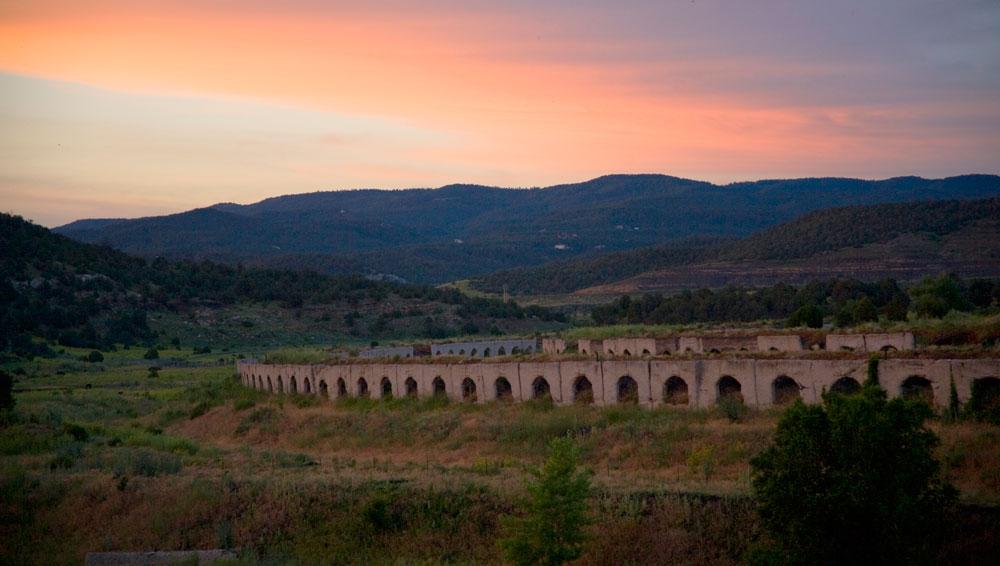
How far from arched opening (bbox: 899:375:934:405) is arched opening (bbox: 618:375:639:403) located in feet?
21.8

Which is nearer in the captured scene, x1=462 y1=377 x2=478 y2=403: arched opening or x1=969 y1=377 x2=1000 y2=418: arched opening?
x1=969 y1=377 x2=1000 y2=418: arched opening

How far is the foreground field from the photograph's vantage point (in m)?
15.6

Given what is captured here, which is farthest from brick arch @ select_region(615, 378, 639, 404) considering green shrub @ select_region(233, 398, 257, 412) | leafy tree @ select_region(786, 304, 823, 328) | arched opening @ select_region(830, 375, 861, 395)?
green shrub @ select_region(233, 398, 257, 412)

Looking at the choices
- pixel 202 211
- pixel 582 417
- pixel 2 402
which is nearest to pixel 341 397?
pixel 2 402

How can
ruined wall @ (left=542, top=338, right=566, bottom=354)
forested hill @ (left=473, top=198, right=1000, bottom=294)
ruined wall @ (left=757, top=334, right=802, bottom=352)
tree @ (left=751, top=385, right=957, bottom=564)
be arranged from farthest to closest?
forested hill @ (left=473, top=198, right=1000, bottom=294) < ruined wall @ (left=542, top=338, right=566, bottom=354) < ruined wall @ (left=757, top=334, right=802, bottom=352) < tree @ (left=751, top=385, right=957, bottom=564)

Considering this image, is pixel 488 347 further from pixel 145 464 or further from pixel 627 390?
pixel 145 464

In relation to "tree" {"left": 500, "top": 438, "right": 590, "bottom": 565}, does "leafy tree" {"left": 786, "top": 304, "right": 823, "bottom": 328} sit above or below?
above

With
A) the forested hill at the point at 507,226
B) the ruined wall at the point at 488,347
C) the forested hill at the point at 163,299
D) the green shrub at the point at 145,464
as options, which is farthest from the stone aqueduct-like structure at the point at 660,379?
the forested hill at the point at 507,226

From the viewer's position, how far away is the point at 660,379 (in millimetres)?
24891

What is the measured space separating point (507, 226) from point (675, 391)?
15678cm

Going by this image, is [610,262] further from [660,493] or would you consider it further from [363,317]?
[660,493]

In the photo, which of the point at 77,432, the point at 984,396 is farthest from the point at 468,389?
the point at 984,396

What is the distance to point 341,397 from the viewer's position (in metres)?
34.8

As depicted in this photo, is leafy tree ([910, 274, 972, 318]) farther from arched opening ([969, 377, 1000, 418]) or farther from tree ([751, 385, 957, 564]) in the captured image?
tree ([751, 385, 957, 564])
